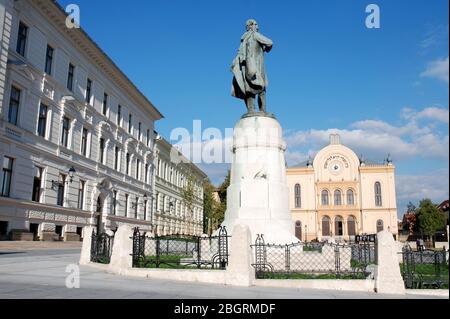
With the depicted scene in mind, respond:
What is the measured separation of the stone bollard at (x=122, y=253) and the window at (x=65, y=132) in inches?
816

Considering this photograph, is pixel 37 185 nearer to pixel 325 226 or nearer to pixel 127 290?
pixel 127 290

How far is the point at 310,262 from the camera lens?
12.2 metres

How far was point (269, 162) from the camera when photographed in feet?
46.0

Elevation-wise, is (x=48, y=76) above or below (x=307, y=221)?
above

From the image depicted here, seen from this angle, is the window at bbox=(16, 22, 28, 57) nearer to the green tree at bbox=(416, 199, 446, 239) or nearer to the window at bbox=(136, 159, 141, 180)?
the window at bbox=(136, 159, 141, 180)

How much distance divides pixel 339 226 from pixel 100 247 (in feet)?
205

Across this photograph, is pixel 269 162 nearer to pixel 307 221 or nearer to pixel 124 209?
pixel 124 209

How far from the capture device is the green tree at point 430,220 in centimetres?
6412

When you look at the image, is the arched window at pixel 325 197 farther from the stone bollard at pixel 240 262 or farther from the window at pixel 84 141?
the stone bollard at pixel 240 262

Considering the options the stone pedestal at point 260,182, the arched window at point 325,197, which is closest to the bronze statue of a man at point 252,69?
the stone pedestal at point 260,182

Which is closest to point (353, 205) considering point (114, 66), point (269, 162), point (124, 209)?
point (124, 209)

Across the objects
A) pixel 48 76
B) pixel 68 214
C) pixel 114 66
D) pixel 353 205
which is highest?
pixel 114 66

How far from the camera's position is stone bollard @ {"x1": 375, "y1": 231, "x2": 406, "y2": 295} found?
8.49 meters
